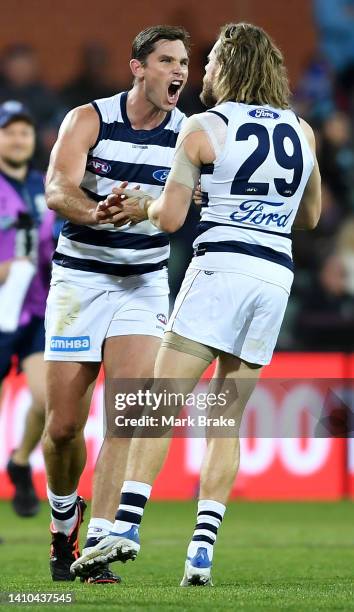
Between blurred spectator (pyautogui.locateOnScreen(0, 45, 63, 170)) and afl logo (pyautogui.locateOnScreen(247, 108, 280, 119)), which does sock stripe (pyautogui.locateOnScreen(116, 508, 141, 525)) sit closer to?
afl logo (pyautogui.locateOnScreen(247, 108, 280, 119))

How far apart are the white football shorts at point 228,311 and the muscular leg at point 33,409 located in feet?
11.0

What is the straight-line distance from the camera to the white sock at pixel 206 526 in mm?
5066

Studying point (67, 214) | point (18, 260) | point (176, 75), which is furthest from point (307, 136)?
point (18, 260)

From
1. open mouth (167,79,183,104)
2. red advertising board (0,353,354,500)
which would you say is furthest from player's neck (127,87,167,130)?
red advertising board (0,353,354,500)

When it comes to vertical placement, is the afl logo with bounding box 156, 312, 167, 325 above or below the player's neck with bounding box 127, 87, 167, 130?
below

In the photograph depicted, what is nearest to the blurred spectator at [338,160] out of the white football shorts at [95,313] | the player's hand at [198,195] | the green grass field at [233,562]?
the green grass field at [233,562]

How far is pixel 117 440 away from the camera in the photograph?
5625mm

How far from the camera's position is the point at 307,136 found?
17.1ft

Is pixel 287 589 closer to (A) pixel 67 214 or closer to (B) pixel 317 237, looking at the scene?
(A) pixel 67 214

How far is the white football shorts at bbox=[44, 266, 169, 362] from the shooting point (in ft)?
18.5

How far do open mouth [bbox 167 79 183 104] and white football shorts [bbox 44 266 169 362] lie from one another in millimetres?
778

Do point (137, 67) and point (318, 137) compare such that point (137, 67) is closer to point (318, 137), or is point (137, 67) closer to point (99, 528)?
point (99, 528)

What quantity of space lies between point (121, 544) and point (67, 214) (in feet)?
4.58

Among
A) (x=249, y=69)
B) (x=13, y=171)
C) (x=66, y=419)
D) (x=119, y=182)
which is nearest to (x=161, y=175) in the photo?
(x=119, y=182)
